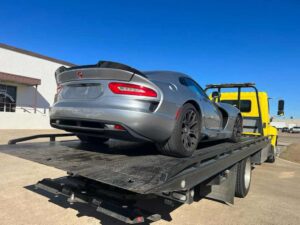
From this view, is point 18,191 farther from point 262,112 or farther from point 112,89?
point 262,112

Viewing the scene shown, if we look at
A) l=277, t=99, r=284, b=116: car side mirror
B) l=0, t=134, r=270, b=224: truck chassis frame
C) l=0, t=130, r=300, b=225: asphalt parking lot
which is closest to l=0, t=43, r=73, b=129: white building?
l=0, t=130, r=300, b=225: asphalt parking lot

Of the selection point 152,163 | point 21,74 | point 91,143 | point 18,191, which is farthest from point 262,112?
point 21,74

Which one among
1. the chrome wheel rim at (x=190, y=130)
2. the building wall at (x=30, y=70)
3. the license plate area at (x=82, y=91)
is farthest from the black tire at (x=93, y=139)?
the building wall at (x=30, y=70)

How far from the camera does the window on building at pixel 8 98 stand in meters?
21.1

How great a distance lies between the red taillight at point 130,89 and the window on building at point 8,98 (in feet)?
69.2

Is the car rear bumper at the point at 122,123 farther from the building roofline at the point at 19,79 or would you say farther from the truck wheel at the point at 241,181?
the building roofline at the point at 19,79

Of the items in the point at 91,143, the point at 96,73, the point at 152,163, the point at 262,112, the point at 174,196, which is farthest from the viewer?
the point at 262,112

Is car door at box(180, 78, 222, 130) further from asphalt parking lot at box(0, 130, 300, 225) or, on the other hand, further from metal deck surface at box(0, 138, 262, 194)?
asphalt parking lot at box(0, 130, 300, 225)

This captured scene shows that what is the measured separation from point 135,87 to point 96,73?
56 cm

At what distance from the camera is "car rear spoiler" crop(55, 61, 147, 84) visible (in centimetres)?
310

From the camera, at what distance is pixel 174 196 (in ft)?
8.80

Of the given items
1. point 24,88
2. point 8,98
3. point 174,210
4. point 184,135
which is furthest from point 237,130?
point 24,88

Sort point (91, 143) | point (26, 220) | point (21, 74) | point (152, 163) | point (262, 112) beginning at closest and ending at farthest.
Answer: point (152, 163)
point (26, 220)
point (91, 143)
point (262, 112)
point (21, 74)

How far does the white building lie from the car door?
59.7ft
